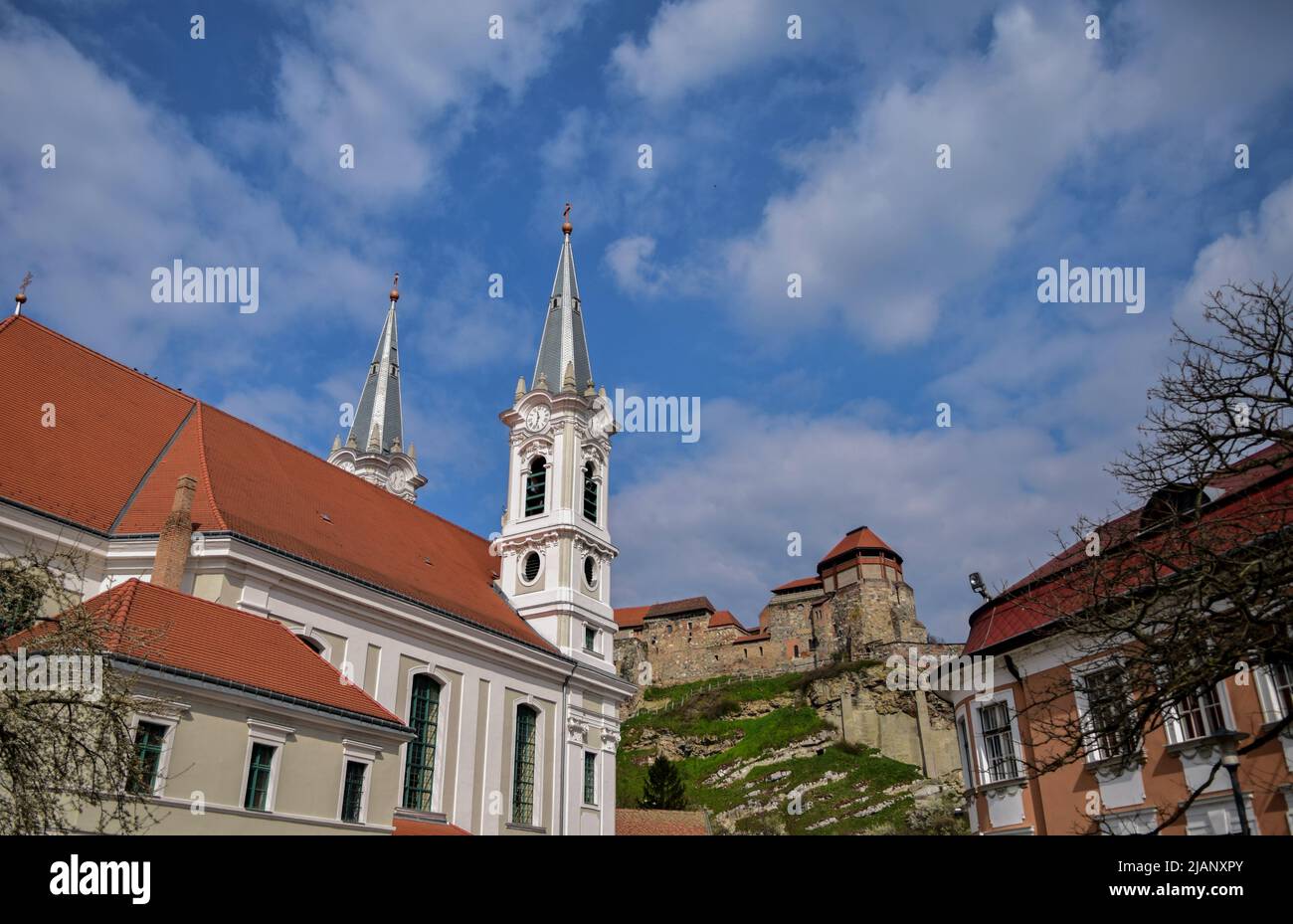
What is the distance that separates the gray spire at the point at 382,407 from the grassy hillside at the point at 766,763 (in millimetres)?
27536

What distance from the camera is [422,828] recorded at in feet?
82.5

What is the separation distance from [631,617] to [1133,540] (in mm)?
Result: 93459

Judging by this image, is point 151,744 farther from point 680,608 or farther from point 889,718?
point 680,608

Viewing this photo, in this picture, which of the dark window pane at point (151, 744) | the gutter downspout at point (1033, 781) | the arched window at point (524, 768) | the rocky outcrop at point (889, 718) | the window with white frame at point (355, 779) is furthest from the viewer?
the rocky outcrop at point (889, 718)

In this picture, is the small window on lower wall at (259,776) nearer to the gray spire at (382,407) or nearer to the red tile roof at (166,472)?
the red tile roof at (166,472)

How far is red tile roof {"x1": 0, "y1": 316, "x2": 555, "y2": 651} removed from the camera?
2305 centimetres

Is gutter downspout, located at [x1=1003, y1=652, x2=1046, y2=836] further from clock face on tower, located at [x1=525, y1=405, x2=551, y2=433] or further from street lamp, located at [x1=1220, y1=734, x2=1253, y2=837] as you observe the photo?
clock face on tower, located at [x1=525, y1=405, x2=551, y2=433]

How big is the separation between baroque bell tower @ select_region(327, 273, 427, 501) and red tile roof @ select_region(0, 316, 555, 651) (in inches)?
450

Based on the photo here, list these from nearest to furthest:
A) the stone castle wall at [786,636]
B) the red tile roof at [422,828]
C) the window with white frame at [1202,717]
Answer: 1. the window with white frame at [1202,717]
2. the red tile roof at [422,828]
3. the stone castle wall at [786,636]

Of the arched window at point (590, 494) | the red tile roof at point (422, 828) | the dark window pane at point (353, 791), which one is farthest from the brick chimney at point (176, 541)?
the arched window at point (590, 494)

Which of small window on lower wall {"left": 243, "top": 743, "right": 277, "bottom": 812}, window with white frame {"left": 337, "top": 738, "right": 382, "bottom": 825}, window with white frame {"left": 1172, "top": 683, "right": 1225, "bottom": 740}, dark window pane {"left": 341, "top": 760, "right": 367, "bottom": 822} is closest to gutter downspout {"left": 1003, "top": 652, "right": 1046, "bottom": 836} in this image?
window with white frame {"left": 1172, "top": 683, "right": 1225, "bottom": 740}

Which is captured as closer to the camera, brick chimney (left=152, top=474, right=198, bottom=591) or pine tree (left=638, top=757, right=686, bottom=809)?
brick chimney (left=152, top=474, right=198, bottom=591)

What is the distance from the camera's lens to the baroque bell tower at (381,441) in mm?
44688

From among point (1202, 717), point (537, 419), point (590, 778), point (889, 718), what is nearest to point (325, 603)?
point (590, 778)
